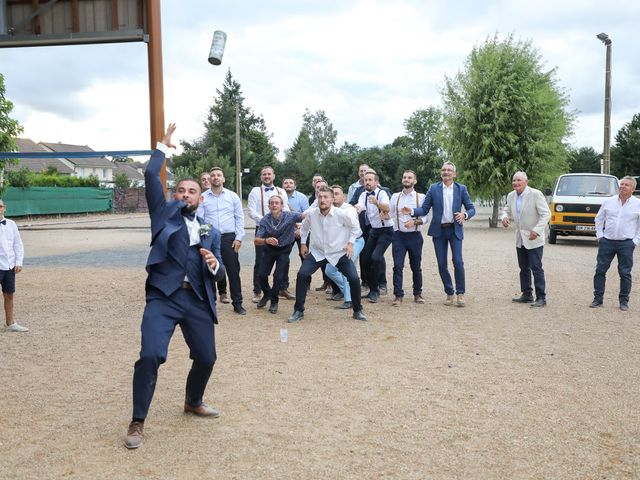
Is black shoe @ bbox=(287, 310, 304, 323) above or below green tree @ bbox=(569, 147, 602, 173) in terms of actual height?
below

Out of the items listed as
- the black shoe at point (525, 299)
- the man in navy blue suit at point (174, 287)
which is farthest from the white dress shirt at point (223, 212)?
the man in navy blue suit at point (174, 287)

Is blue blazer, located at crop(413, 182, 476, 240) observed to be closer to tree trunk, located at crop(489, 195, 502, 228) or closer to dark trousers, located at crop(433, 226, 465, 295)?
dark trousers, located at crop(433, 226, 465, 295)

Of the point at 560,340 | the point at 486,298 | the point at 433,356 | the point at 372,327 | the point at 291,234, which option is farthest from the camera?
the point at 486,298

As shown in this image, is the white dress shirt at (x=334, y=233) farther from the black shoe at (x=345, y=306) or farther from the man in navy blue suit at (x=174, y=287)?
the man in navy blue suit at (x=174, y=287)

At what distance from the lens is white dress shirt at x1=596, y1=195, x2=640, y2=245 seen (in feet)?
31.9

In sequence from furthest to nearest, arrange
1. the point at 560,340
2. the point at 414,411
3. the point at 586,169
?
the point at 586,169 < the point at 560,340 < the point at 414,411

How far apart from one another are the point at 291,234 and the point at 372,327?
77.5 inches

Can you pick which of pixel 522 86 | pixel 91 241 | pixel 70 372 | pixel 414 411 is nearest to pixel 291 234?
pixel 70 372

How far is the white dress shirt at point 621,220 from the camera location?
9.73m

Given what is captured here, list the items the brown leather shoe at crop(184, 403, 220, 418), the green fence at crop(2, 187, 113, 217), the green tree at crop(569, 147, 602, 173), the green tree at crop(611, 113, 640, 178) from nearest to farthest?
the brown leather shoe at crop(184, 403, 220, 418), the green fence at crop(2, 187, 113, 217), the green tree at crop(611, 113, 640, 178), the green tree at crop(569, 147, 602, 173)

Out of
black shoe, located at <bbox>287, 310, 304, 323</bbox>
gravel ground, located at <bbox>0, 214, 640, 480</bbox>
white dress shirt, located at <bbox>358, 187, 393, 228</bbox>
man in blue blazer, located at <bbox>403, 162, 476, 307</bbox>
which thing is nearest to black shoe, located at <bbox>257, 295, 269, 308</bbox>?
gravel ground, located at <bbox>0, 214, 640, 480</bbox>

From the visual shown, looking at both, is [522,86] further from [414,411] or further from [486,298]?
[414,411]

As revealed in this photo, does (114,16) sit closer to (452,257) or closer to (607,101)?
(452,257)

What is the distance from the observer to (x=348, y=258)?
29.1ft
